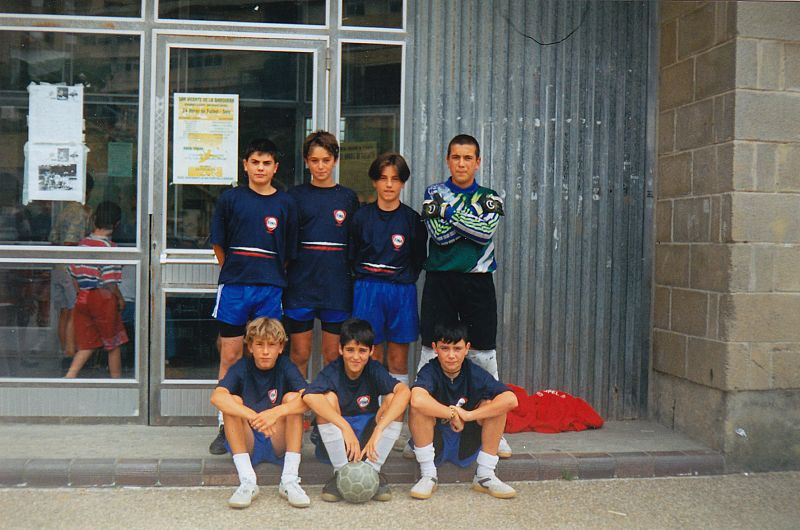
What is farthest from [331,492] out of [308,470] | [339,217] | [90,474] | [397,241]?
[339,217]

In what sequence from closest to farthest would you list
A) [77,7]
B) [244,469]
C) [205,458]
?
[244,469]
[205,458]
[77,7]

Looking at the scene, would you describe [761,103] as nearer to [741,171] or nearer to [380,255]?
[741,171]

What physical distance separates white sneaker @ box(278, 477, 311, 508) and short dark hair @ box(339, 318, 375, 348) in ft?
2.84

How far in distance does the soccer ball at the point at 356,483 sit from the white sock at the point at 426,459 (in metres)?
0.37

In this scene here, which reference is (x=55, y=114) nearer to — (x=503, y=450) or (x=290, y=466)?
(x=290, y=466)

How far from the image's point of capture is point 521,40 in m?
6.89

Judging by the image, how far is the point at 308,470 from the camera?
5617 mm

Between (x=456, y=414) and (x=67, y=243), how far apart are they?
314 centimetres

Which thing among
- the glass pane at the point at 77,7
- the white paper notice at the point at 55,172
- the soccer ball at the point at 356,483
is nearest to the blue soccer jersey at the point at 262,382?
the soccer ball at the point at 356,483

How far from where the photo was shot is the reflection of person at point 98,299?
6.58 m

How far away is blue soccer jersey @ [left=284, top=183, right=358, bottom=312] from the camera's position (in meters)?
6.06

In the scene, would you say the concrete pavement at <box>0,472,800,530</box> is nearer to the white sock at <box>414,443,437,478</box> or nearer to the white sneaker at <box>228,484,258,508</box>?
the white sneaker at <box>228,484,258,508</box>

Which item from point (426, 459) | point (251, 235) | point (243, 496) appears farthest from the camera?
point (251, 235)

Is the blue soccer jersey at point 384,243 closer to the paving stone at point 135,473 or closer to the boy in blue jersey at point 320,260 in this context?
the boy in blue jersey at point 320,260
